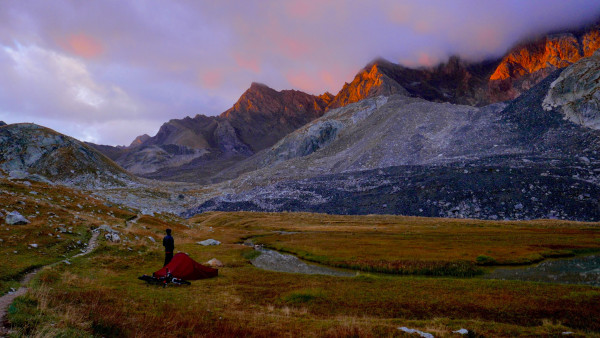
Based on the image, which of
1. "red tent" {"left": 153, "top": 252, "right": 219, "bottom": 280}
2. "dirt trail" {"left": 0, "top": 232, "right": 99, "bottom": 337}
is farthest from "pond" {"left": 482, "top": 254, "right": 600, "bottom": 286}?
"dirt trail" {"left": 0, "top": 232, "right": 99, "bottom": 337}

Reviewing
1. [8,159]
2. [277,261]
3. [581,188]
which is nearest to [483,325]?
[277,261]

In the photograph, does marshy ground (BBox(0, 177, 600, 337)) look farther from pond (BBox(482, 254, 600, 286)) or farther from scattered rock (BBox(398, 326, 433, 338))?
pond (BBox(482, 254, 600, 286))

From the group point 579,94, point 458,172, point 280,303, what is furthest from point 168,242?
point 579,94

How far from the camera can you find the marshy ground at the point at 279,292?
1489 cm

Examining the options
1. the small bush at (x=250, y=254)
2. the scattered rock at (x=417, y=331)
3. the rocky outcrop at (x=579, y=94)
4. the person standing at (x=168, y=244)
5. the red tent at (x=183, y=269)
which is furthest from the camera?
the rocky outcrop at (x=579, y=94)

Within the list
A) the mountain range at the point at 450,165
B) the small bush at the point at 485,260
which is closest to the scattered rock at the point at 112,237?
the small bush at the point at 485,260

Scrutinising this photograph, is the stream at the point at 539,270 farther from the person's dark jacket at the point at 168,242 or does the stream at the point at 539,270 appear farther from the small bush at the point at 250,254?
the person's dark jacket at the point at 168,242

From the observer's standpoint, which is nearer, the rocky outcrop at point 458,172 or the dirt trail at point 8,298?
the dirt trail at point 8,298

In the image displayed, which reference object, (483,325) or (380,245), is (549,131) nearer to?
(380,245)

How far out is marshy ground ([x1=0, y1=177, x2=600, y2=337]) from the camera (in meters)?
14.9

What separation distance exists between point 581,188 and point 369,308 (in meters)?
97.2

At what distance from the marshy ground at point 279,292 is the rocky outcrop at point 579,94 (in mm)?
94376

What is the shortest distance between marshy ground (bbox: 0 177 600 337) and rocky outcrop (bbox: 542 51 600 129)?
94376mm

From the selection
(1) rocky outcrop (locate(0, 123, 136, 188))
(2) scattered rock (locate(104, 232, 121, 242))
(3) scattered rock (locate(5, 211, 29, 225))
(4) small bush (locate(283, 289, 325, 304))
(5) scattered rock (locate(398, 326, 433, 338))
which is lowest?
(4) small bush (locate(283, 289, 325, 304))
